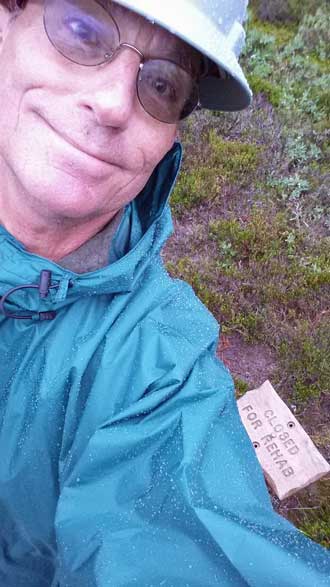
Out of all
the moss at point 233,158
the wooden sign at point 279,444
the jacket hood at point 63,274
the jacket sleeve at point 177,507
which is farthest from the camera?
the moss at point 233,158

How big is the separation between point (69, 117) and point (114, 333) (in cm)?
60

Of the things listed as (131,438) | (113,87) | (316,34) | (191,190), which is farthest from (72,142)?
(316,34)

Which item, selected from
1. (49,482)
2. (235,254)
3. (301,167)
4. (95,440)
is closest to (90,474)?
(95,440)

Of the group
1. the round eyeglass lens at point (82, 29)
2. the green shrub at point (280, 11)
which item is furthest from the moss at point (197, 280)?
the green shrub at point (280, 11)

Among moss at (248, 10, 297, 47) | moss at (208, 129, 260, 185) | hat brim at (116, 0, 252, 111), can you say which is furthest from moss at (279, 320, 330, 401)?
moss at (248, 10, 297, 47)

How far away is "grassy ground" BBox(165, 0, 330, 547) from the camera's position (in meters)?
3.87

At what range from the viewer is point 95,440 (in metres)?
1.49

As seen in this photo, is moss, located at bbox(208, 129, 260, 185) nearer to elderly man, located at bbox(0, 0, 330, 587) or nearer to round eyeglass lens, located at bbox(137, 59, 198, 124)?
elderly man, located at bbox(0, 0, 330, 587)

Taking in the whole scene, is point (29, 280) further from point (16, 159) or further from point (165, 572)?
point (165, 572)

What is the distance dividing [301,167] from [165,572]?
4718mm

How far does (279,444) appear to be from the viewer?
3.45m

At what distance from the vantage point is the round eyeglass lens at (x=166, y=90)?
146cm

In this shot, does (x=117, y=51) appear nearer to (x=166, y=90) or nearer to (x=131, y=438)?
(x=166, y=90)

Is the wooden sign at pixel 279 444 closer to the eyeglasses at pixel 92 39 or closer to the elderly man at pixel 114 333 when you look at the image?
the elderly man at pixel 114 333
